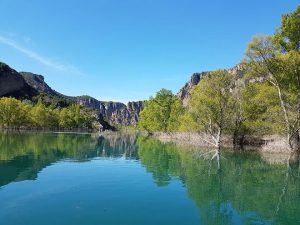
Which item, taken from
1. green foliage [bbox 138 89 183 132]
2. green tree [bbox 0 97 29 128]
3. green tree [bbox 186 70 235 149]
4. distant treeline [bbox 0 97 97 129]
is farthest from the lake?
distant treeline [bbox 0 97 97 129]

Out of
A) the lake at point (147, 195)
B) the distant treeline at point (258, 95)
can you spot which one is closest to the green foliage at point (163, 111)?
the distant treeline at point (258, 95)

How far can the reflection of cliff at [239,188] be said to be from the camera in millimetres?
14880

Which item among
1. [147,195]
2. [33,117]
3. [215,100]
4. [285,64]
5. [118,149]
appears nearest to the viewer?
[147,195]

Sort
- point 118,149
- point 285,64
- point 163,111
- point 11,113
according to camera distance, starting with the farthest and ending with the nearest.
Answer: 1. point 11,113
2. point 163,111
3. point 118,149
4. point 285,64

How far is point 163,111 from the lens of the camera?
107 m

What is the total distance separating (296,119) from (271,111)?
4918 mm

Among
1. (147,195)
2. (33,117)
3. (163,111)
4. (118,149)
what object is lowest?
(147,195)

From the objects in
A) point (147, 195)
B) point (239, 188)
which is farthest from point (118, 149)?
point (147, 195)

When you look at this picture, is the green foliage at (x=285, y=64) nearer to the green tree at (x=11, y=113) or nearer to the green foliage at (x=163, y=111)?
the green foliage at (x=163, y=111)

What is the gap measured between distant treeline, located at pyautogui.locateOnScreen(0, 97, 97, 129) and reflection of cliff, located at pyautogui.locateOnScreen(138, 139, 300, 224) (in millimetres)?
102335

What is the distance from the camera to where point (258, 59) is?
44969 millimetres

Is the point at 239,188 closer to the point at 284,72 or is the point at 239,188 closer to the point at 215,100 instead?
the point at 284,72

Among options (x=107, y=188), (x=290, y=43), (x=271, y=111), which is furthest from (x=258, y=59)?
(x=107, y=188)

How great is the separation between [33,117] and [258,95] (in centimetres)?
10537
